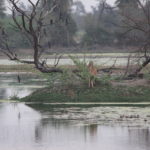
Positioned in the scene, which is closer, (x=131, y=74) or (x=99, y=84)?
(x=99, y=84)

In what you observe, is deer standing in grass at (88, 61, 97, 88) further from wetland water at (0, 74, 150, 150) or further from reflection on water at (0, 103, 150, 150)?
reflection on water at (0, 103, 150, 150)

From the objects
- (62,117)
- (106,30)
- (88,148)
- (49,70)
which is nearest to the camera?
(88,148)

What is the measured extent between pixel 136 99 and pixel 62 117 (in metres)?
3.89

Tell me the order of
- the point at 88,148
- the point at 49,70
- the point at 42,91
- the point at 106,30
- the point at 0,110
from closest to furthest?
the point at 88,148 → the point at 0,110 → the point at 42,91 → the point at 49,70 → the point at 106,30

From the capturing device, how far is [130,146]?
558 inches

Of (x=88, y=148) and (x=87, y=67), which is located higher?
(x=87, y=67)

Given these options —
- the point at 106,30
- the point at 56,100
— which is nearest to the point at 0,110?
the point at 56,100

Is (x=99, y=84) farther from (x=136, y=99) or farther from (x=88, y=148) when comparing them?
(x=88, y=148)

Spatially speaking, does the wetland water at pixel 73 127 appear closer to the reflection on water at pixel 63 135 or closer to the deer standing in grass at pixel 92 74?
the reflection on water at pixel 63 135

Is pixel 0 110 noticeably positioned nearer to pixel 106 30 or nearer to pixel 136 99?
pixel 136 99

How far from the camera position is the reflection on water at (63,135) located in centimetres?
1436

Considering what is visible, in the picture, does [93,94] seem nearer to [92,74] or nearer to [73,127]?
[92,74]

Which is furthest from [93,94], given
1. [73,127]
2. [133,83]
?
[73,127]

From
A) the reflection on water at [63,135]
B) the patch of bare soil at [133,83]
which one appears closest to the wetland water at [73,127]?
the reflection on water at [63,135]
